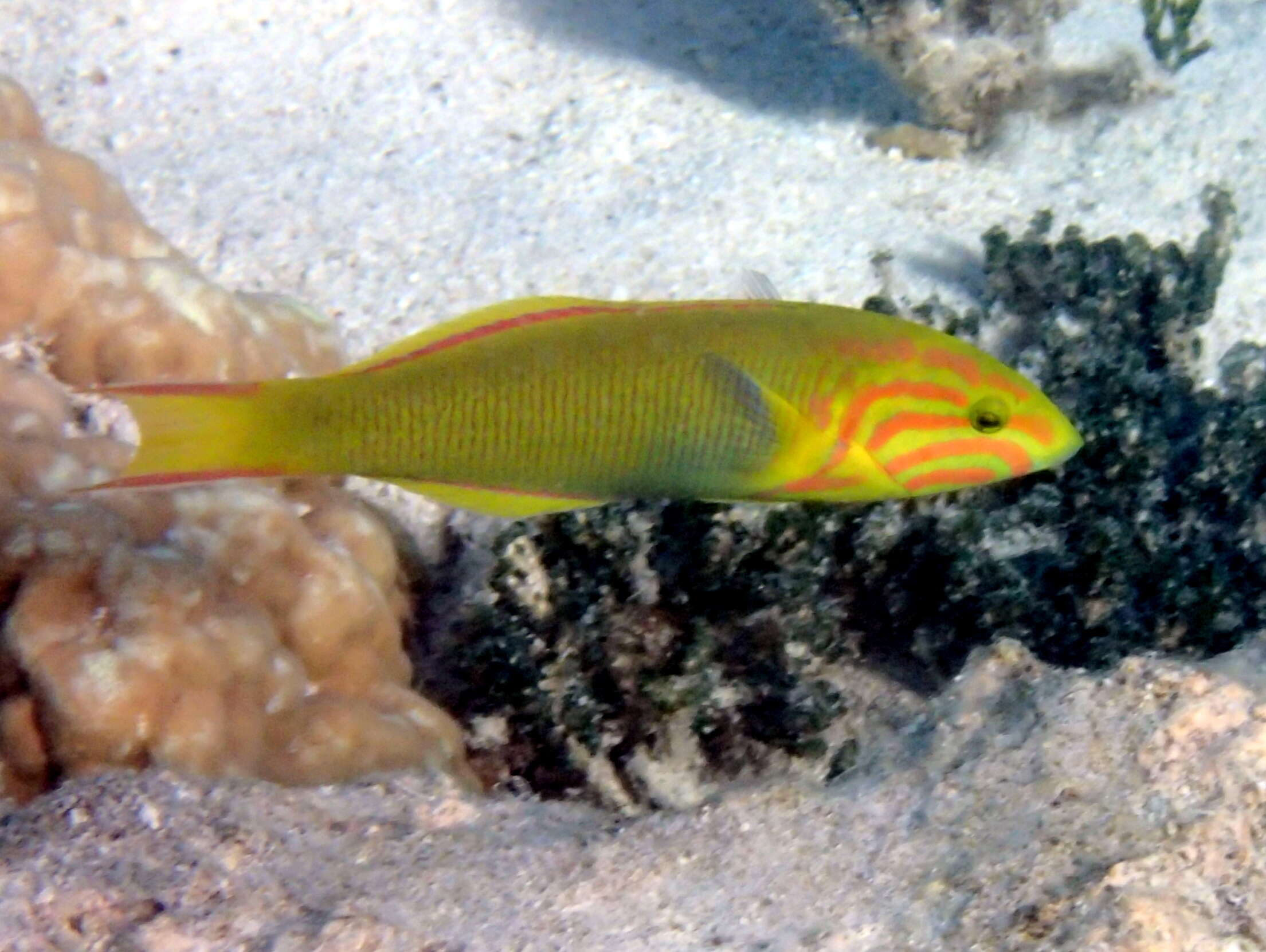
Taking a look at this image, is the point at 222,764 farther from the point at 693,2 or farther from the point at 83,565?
the point at 693,2

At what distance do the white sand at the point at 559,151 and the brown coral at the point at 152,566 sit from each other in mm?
1163

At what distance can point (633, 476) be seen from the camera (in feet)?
7.63

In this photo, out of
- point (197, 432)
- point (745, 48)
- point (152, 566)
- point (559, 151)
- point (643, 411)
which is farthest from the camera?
point (745, 48)

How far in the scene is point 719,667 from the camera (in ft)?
11.7

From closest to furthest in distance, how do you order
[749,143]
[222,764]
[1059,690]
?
[1059,690]
[222,764]
[749,143]

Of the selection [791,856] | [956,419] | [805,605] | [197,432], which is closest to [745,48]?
[805,605]

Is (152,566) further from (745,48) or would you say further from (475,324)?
(745,48)

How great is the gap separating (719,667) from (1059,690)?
55.9 inches

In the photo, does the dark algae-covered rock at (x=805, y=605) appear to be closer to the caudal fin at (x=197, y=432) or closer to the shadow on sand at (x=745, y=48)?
the caudal fin at (x=197, y=432)

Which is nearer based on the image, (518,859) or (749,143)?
(518,859)

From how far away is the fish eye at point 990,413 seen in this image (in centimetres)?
226

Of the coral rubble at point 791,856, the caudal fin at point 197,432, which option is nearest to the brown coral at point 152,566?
the coral rubble at point 791,856

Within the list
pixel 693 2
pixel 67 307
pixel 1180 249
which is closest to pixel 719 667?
pixel 67 307

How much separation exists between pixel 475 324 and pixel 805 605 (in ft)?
5.98
